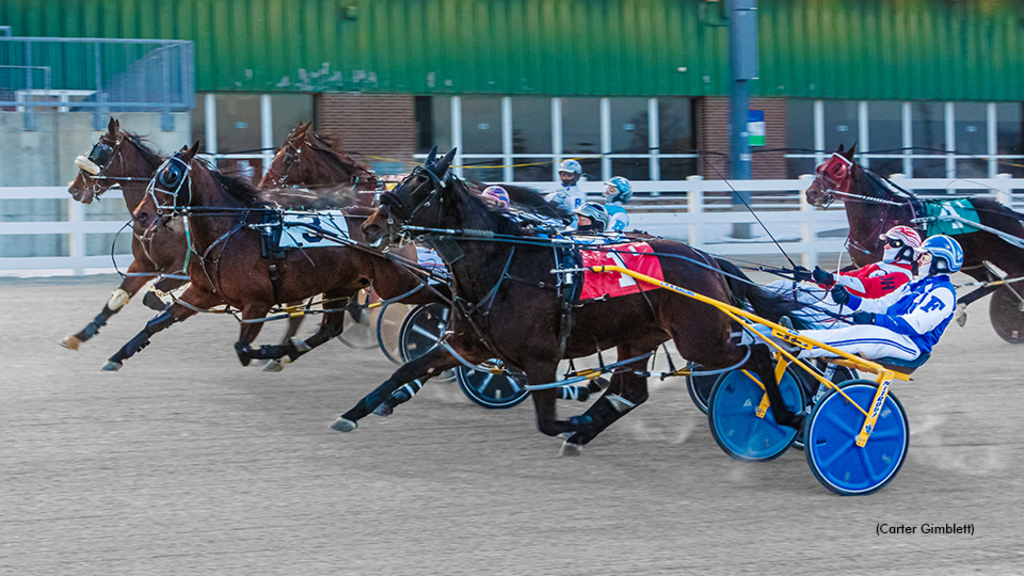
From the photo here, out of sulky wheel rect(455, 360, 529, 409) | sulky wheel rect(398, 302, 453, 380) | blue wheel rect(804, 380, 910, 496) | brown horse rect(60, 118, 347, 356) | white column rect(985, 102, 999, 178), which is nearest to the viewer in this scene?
blue wheel rect(804, 380, 910, 496)

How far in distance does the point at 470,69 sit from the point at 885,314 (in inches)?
706

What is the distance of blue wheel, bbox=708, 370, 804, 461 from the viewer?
633cm

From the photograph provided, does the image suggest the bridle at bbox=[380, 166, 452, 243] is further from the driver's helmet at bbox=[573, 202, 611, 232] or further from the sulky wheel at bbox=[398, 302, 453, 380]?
the driver's helmet at bbox=[573, 202, 611, 232]

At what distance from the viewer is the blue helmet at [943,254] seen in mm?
6191

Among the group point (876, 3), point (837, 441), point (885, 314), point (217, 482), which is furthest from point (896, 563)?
point (876, 3)

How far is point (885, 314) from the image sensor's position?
6.08 m

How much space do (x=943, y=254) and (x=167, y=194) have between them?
5.45m

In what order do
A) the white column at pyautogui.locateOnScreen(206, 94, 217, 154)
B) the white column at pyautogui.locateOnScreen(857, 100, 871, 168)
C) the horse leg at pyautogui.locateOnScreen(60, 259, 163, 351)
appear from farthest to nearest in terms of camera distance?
the white column at pyautogui.locateOnScreen(857, 100, 871, 168)
the white column at pyautogui.locateOnScreen(206, 94, 217, 154)
the horse leg at pyautogui.locateOnScreen(60, 259, 163, 351)

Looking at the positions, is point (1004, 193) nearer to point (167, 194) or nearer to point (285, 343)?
point (285, 343)

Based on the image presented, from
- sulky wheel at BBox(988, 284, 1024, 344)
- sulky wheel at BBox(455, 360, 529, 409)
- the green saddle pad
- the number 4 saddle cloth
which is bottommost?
sulky wheel at BBox(455, 360, 529, 409)

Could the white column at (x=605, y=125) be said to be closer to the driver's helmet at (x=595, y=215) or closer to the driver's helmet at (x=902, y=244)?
the driver's helmet at (x=595, y=215)

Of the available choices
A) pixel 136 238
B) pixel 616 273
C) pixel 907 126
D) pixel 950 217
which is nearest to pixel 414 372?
pixel 616 273

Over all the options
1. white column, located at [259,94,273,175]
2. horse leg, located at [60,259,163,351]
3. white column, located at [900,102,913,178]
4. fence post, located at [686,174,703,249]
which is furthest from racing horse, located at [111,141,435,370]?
white column, located at [900,102,913,178]

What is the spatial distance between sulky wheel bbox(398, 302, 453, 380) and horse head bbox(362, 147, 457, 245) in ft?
8.45
